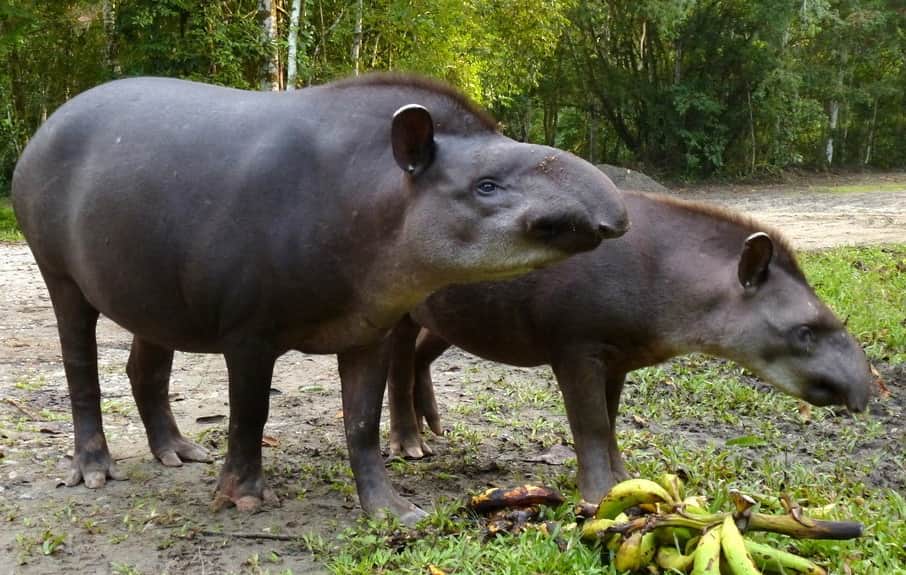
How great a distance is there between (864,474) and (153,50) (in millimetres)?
Result: 15987

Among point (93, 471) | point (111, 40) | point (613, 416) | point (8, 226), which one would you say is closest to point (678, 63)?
point (111, 40)

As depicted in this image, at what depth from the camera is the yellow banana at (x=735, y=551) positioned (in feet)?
10.3

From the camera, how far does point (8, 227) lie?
18.0 metres

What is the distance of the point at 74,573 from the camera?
3805mm

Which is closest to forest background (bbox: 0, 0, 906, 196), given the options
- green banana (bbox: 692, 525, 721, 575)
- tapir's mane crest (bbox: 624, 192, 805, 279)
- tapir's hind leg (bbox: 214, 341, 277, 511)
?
tapir's mane crest (bbox: 624, 192, 805, 279)

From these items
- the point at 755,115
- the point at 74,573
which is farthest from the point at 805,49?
the point at 74,573

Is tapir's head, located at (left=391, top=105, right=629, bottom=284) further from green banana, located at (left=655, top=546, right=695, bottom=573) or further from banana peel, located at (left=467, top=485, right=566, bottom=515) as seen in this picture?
green banana, located at (left=655, top=546, right=695, bottom=573)

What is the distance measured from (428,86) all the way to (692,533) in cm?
209

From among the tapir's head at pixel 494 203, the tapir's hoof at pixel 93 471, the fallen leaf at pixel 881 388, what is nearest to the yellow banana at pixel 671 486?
the tapir's head at pixel 494 203

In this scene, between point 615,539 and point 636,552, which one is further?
point 615,539

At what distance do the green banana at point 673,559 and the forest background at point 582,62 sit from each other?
47.6ft

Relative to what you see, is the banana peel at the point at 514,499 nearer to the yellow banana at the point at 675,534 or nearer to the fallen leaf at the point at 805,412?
the yellow banana at the point at 675,534

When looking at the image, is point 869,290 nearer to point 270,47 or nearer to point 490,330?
point 490,330

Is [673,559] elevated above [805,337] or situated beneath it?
situated beneath
